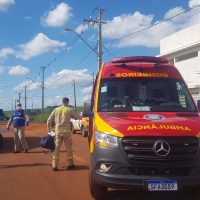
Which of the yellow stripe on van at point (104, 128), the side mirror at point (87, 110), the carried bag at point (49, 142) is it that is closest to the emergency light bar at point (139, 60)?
the side mirror at point (87, 110)

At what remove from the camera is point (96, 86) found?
834cm

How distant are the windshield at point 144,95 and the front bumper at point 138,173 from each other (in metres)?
1.31

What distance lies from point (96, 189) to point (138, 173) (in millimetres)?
1073

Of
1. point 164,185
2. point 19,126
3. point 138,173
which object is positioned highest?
point 19,126

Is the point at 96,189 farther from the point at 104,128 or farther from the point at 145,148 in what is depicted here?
the point at 145,148

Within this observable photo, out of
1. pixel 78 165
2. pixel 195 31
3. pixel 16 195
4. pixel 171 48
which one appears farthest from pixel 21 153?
pixel 171 48

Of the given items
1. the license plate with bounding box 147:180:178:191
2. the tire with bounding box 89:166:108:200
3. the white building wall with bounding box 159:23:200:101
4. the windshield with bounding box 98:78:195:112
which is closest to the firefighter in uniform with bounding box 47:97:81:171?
the windshield with bounding box 98:78:195:112

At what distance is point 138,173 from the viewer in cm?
648

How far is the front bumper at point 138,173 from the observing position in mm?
6379

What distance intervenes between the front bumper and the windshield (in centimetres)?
131

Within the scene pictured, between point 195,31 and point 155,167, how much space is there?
24733 mm

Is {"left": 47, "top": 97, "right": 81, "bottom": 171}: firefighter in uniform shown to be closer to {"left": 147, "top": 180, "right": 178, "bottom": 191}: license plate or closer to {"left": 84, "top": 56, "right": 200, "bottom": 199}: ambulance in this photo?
{"left": 84, "top": 56, "right": 200, "bottom": 199}: ambulance

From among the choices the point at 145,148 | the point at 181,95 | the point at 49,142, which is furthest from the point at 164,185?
the point at 49,142

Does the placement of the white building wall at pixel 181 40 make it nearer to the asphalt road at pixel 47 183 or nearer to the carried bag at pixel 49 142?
the asphalt road at pixel 47 183
